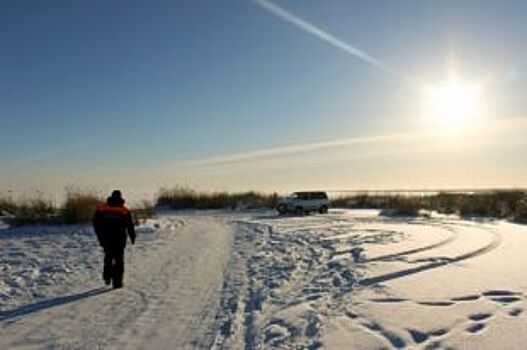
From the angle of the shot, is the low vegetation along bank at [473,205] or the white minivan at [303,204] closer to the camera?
the low vegetation along bank at [473,205]

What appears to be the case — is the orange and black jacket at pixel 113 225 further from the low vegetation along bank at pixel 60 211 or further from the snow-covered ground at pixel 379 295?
the low vegetation along bank at pixel 60 211

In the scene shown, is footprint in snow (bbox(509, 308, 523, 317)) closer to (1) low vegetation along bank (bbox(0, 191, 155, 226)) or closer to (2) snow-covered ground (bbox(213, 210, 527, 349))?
(2) snow-covered ground (bbox(213, 210, 527, 349))

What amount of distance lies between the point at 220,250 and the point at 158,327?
996 centimetres

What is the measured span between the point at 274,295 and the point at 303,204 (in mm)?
31278

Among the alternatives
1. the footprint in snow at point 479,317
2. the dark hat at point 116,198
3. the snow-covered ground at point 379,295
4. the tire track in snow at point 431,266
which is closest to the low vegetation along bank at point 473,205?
the tire track in snow at point 431,266

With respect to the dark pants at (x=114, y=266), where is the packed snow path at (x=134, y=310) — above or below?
below

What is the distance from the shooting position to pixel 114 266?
13.0 m

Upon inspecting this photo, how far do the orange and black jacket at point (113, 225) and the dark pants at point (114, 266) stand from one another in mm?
134

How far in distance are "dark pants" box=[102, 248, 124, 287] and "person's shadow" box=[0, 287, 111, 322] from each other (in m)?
0.25

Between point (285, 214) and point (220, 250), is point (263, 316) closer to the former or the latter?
point (220, 250)

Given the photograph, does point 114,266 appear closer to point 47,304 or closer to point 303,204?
point 47,304

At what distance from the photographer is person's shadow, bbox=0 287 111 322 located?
1026 centimetres

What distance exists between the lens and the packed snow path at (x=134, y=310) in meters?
8.31

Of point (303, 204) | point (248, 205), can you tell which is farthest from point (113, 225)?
point (248, 205)
